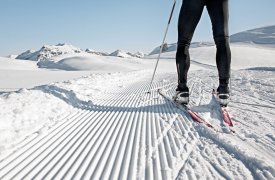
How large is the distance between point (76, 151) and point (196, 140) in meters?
0.93

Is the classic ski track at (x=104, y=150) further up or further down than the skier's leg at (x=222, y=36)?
further down

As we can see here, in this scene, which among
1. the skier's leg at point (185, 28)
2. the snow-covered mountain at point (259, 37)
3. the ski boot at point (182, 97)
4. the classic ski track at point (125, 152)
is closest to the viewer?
the classic ski track at point (125, 152)

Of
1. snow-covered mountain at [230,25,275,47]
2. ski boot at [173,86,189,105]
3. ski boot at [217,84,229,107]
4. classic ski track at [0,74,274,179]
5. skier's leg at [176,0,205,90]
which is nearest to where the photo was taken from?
classic ski track at [0,74,274,179]

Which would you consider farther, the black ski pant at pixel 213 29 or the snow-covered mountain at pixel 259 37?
the snow-covered mountain at pixel 259 37

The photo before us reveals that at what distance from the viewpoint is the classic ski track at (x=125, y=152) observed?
6.25 ft

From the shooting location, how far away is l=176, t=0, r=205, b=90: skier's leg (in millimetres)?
3916

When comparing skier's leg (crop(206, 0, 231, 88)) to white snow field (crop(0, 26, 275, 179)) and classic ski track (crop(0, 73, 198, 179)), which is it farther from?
classic ski track (crop(0, 73, 198, 179))

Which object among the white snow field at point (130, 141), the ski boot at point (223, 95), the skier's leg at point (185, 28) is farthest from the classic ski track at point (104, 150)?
the skier's leg at point (185, 28)

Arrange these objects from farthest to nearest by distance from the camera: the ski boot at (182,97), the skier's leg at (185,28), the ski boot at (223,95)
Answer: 1. the ski boot at (182,97)
2. the skier's leg at (185,28)
3. the ski boot at (223,95)

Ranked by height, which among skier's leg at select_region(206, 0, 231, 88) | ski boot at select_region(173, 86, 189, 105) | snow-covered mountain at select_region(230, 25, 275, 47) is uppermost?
skier's leg at select_region(206, 0, 231, 88)

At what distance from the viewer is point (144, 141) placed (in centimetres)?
257

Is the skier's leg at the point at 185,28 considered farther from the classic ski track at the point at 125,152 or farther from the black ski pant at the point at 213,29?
the classic ski track at the point at 125,152

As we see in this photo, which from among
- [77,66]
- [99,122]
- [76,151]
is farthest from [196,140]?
[77,66]

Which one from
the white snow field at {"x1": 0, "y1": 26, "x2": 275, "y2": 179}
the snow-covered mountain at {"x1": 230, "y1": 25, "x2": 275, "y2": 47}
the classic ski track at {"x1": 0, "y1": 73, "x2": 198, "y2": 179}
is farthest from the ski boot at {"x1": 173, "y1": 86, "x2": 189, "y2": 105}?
the snow-covered mountain at {"x1": 230, "y1": 25, "x2": 275, "y2": 47}
